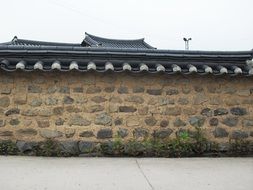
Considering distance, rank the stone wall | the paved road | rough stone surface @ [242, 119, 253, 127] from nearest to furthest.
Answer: the paved road < the stone wall < rough stone surface @ [242, 119, 253, 127]

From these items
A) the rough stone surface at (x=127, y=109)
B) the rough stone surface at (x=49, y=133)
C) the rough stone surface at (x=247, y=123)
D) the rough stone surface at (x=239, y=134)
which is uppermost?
the rough stone surface at (x=127, y=109)

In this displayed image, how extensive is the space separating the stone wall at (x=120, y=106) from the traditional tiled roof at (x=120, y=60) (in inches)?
8.5

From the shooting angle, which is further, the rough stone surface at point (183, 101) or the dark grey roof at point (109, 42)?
the dark grey roof at point (109, 42)

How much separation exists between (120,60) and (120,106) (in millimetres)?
885

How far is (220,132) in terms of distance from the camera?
6773 millimetres

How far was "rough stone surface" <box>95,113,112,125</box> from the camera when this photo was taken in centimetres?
650

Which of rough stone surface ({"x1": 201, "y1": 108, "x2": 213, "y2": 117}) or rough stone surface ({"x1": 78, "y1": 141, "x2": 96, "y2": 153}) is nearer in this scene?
rough stone surface ({"x1": 78, "y1": 141, "x2": 96, "y2": 153})

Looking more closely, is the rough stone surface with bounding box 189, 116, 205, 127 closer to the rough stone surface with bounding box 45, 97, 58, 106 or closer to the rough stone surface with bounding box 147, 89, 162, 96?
the rough stone surface with bounding box 147, 89, 162, 96

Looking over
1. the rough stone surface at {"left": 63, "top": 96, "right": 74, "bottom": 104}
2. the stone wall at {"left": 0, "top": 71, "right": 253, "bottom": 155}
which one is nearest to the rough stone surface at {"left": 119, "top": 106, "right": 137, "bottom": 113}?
the stone wall at {"left": 0, "top": 71, "right": 253, "bottom": 155}

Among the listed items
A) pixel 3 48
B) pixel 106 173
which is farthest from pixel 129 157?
pixel 3 48

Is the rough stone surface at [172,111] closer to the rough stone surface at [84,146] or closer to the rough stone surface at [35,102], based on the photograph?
the rough stone surface at [84,146]

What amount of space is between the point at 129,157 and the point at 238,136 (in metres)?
2.22

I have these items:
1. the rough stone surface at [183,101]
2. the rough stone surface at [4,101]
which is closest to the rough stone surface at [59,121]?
the rough stone surface at [4,101]

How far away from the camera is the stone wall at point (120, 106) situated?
21.1 ft
